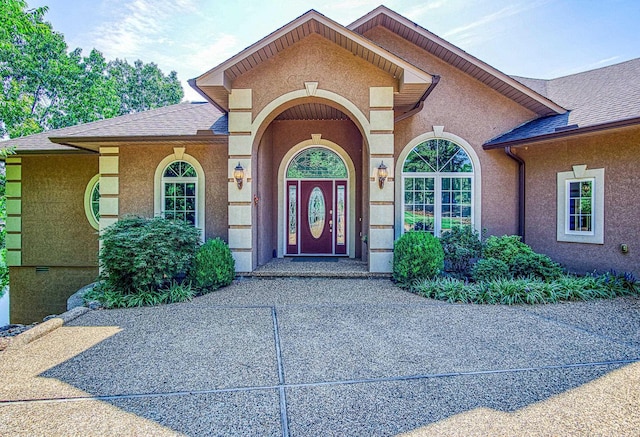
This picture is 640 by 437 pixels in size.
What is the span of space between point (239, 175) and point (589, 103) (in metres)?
8.85

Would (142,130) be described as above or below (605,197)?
above

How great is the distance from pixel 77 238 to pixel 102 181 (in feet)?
8.19

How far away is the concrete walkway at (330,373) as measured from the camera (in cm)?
292

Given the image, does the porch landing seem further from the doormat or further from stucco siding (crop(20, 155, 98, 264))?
stucco siding (crop(20, 155, 98, 264))

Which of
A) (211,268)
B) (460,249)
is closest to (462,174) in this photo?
(460,249)

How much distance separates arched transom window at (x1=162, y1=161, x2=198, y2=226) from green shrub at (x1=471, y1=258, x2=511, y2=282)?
689 centimetres

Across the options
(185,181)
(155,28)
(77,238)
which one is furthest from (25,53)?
(185,181)

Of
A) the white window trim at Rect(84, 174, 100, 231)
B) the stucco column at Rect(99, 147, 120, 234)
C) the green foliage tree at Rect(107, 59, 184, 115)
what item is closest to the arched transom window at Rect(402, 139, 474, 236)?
the stucco column at Rect(99, 147, 120, 234)

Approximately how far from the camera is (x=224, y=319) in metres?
5.68

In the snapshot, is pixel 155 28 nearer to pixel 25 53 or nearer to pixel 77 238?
pixel 77 238

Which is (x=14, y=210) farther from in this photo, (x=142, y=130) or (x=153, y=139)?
(x=153, y=139)

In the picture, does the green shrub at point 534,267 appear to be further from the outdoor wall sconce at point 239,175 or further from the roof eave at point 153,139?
the roof eave at point 153,139

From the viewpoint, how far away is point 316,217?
11141 millimetres

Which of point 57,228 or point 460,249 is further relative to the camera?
point 57,228
